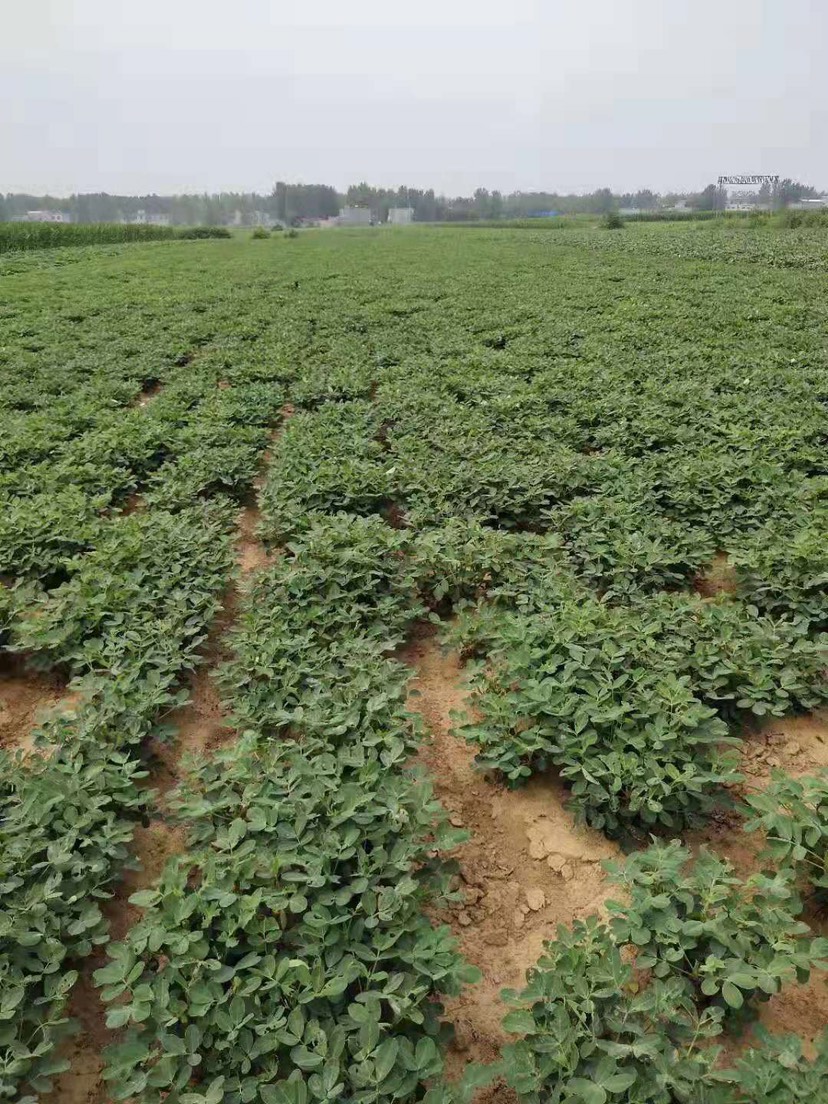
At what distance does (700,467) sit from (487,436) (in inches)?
83.2

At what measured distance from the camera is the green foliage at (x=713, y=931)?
2.02m

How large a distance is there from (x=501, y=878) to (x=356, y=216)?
3395 inches

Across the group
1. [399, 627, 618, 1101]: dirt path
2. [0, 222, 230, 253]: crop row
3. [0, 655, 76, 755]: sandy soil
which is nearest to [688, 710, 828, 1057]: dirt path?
[399, 627, 618, 1101]: dirt path

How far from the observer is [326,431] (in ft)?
23.4

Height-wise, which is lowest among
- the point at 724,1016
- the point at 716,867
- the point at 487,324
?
the point at 724,1016

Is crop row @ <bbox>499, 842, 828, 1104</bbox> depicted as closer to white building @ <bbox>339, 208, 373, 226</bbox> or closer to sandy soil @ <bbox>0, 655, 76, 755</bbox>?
sandy soil @ <bbox>0, 655, 76, 755</bbox>

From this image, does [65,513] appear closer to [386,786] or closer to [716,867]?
[386,786]

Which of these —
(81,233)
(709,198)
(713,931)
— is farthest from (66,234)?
(709,198)

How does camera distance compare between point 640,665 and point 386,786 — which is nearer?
point 386,786

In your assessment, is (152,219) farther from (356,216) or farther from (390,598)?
(390,598)

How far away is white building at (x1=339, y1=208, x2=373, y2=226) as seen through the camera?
76750 mm

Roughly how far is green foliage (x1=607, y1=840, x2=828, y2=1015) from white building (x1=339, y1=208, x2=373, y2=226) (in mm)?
83382

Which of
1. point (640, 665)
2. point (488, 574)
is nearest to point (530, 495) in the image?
point (488, 574)

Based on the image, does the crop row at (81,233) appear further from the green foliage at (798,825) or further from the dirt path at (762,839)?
the green foliage at (798,825)
